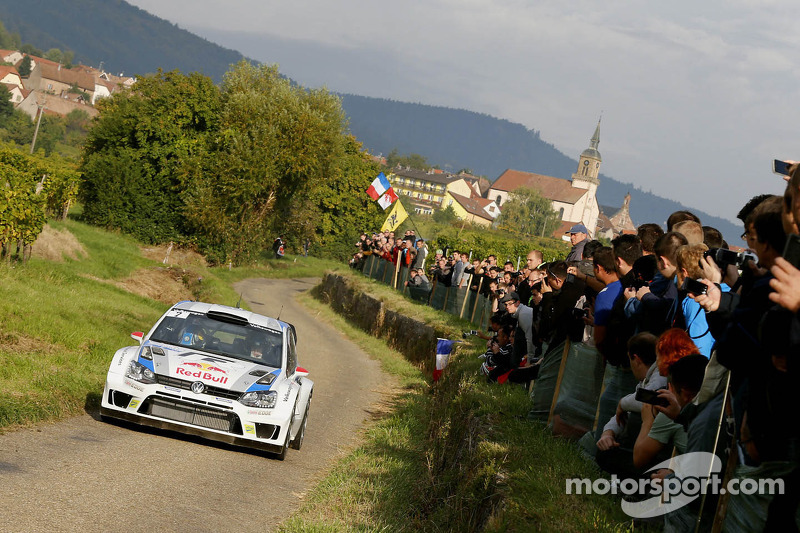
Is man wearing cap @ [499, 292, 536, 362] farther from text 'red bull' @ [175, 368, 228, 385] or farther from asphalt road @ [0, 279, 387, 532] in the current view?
text 'red bull' @ [175, 368, 228, 385]

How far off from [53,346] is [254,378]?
474 centimetres

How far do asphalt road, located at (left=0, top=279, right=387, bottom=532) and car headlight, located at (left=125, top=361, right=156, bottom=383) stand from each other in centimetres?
67

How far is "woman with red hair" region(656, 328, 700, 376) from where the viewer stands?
6154mm

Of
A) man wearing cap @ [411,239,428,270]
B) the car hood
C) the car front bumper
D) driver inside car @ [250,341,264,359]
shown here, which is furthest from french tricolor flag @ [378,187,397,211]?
the car front bumper

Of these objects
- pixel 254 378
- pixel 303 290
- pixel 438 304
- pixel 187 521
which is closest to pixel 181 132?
pixel 303 290

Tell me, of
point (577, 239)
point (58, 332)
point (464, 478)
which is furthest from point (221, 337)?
point (577, 239)

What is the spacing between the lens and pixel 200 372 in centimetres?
1016

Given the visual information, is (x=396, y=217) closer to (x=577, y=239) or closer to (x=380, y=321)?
(x=380, y=321)

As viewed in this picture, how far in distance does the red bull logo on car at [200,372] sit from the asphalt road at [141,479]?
843mm

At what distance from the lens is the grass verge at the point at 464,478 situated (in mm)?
6273

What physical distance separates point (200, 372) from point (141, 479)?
2.25 meters

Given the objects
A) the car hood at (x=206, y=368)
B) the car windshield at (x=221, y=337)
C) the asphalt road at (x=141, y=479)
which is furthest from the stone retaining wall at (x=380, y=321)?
the car hood at (x=206, y=368)

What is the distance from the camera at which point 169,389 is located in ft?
32.7

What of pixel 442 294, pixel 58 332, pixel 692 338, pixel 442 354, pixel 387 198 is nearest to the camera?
pixel 692 338
